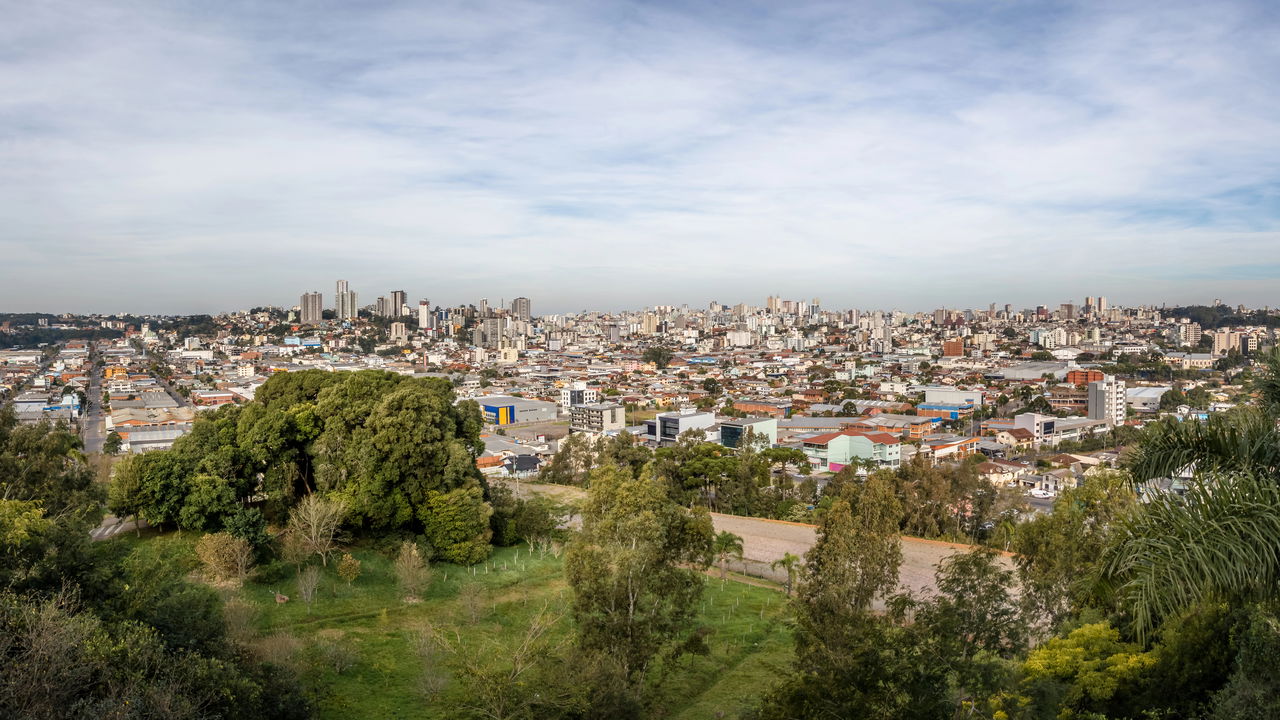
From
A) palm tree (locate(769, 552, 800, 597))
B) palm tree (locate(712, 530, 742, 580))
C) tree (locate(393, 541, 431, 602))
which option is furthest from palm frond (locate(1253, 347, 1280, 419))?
tree (locate(393, 541, 431, 602))

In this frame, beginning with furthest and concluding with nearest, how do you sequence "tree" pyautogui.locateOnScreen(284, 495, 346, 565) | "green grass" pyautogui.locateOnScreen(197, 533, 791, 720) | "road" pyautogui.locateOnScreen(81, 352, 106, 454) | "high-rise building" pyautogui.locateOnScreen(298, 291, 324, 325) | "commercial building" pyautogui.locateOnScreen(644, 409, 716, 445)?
"high-rise building" pyautogui.locateOnScreen(298, 291, 324, 325) < "commercial building" pyautogui.locateOnScreen(644, 409, 716, 445) < "road" pyautogui.locateOnScreen(81, 352, 106, 454) < "tree" pyautogui.locateOnScreen(284, 495, 346, 565) < "green grass" pyautogui.locateOnScreen(197, 533, 791, 720)

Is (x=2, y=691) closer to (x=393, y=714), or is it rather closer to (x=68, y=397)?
(x=393, y=714)

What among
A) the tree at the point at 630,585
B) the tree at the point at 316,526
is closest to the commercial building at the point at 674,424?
the tree at the point at 316,526

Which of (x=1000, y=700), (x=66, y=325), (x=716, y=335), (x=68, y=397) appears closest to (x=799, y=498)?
(x=1000, y=700)

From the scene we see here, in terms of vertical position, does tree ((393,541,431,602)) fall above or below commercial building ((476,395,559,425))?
above

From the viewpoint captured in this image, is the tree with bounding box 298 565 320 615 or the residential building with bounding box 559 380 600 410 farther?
the residential building with bounding box 559 380 600 410

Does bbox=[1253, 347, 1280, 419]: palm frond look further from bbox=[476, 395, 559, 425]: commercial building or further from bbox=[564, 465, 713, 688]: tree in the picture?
bbox=[476, 395, 559, 425]: commercial building
